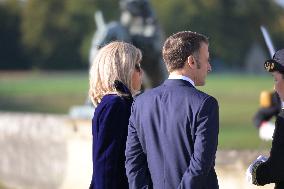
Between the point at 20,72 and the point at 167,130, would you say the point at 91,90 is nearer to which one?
the point at 167,130

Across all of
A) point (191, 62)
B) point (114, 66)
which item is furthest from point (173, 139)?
point (114, 66)

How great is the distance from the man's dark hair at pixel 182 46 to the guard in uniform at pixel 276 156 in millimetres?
312

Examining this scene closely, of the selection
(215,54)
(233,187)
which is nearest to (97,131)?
(233,187)

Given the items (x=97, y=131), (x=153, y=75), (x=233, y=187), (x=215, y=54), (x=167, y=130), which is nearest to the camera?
(x=167, y=130)

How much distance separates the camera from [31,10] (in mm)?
73875

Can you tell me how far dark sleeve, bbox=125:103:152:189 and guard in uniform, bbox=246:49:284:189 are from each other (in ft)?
1.59

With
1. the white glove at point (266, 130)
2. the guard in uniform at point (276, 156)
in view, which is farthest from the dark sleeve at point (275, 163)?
the white glove at point (266, 130)

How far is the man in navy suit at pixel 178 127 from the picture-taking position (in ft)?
10.5

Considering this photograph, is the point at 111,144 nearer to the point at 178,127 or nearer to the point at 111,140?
the point at 111,140

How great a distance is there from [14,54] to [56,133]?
211 ft

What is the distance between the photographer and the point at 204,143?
3.18 meters

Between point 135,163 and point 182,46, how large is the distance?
0.59 metres

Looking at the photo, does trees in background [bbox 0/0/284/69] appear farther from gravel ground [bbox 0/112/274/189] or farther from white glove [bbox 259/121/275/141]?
white glove [bbox 259/121/275/141]

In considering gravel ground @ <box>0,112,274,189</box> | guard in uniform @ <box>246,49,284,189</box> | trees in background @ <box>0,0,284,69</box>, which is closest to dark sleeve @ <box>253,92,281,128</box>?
gravel ground @ <box>0,112,274,189</box>
